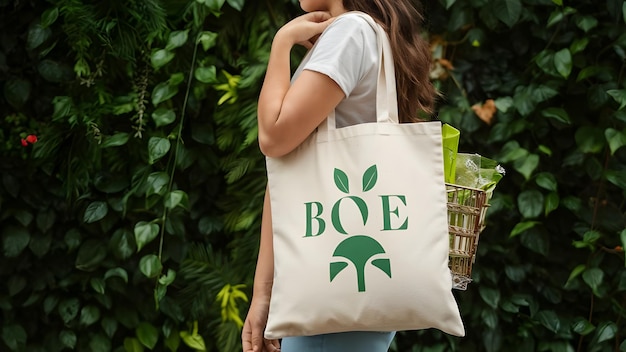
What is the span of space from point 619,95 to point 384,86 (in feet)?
3.95

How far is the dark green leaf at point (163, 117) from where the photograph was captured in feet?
7.10

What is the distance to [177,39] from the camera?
215 centimetres

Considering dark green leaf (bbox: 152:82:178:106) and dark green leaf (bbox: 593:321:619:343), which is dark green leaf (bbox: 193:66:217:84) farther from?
dark green leaf (bbox: 593:321:619:343)

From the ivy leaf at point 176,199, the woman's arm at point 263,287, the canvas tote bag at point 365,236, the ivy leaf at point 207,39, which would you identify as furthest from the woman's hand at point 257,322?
the ivy leaf at point 207,39

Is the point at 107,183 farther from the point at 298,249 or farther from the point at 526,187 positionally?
the point at 298,249

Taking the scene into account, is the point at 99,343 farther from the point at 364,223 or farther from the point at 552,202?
the point at 364,223

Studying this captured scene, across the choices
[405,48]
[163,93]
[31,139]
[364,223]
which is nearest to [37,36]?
[31,139]

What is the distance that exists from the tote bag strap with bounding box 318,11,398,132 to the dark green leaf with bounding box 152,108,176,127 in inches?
41.9

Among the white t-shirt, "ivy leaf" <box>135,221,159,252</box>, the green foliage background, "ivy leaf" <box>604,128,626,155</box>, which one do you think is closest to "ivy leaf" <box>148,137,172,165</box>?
the green foliage background

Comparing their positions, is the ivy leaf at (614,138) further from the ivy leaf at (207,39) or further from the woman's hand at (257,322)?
the woman's hand at (257,322)

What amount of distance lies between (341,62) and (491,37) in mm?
1333

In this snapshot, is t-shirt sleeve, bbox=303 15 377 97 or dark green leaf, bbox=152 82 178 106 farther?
dark green leaf, bbox=152 82 178 106

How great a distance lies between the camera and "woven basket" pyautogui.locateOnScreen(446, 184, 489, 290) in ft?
4.02

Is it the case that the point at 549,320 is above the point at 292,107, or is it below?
below
